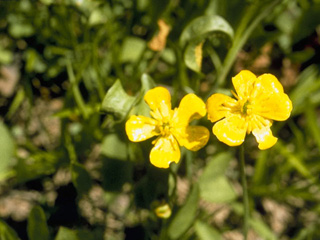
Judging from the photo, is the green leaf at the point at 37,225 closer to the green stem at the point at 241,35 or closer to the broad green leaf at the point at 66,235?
the broad green leaf at the point at 66,235

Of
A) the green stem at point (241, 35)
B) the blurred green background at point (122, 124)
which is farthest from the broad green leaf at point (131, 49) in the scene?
the green stem at point (241, 35)

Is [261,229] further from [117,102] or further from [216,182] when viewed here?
[117,102]

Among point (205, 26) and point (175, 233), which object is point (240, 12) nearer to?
point (205, 26)

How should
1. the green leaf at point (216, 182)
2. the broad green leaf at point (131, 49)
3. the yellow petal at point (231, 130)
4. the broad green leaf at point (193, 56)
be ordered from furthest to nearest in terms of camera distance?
the broad green leaf at point (131, 49) → the green leaf at point (216, 182) → the broad green leaf at point (193, 56) → the yellow petal at point (231, 130)

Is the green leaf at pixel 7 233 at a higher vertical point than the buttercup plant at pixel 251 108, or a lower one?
lower

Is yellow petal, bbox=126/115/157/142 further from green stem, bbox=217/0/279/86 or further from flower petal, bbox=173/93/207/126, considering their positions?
green stem, bbox=217/0/279/86

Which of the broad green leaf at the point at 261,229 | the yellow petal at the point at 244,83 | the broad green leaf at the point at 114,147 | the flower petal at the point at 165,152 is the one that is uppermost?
the yellow petal at the point at 244,83

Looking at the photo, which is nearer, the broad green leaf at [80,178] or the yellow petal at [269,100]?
the yellow petal at [269,100]
